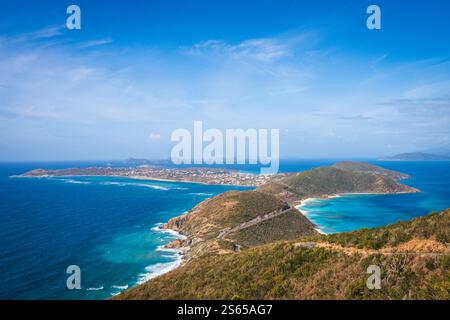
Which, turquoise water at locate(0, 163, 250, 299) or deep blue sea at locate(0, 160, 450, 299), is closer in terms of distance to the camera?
turquoise water at locate(0, 163, 250, 299)

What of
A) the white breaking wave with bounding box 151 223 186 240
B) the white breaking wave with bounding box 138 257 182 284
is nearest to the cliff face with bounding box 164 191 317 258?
the white breaking wave with bounding box 151 223 186 240

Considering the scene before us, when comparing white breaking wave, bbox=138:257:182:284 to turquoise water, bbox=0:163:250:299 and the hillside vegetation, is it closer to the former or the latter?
turquoise water, bbox=0:163:250:299

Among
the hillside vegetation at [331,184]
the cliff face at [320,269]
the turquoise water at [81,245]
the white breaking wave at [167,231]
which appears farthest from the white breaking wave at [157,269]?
the hillside vegetation at [331,184]

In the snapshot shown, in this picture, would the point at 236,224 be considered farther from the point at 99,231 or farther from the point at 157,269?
the point at 99,231

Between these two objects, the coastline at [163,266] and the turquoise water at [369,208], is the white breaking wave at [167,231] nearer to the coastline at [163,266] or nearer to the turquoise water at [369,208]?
the coastline at [163,266]

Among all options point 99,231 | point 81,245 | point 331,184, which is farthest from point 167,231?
point 331,184
